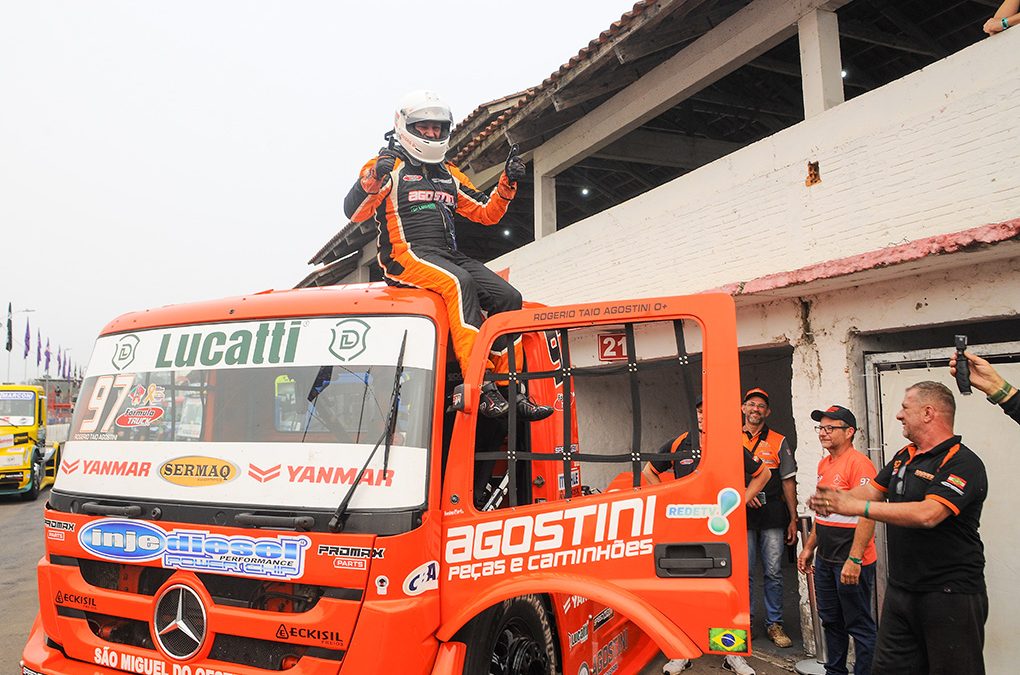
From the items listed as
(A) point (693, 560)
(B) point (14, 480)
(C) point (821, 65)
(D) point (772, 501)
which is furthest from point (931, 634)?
(B) point (14, 480)

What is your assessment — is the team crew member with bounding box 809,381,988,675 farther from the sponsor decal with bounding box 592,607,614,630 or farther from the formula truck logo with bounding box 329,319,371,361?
the formula truck logo with bounding box 329,319,371,361

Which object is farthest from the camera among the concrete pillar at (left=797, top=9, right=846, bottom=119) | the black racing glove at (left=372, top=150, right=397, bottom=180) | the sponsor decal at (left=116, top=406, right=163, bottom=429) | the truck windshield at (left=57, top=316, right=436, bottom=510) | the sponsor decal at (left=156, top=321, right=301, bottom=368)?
the concrete pillar at (left=797, top=9, right=846, bottom=119)

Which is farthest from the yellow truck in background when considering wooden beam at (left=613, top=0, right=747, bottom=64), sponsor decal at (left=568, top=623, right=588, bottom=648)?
sponsor decal at (left=568, top=623, right=588, bottom=648)

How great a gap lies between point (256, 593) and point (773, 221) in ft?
15.9

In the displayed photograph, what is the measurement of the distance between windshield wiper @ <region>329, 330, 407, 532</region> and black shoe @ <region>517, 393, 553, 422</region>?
529 mm

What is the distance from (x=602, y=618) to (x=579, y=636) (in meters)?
0.38

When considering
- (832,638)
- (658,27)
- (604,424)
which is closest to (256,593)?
(832,638)

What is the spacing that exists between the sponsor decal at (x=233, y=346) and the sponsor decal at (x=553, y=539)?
43.8 inches

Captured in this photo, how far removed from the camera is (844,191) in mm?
5168

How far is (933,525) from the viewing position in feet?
9.47

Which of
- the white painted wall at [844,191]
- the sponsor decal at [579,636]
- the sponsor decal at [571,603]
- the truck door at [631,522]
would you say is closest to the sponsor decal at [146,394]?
the truck door at [631,522]

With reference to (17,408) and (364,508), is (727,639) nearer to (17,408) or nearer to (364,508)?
(364,508)

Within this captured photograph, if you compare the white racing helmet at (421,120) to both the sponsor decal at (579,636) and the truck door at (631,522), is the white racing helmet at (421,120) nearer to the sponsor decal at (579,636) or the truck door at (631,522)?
the truck door at (631,522)

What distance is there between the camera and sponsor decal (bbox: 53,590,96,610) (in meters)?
2.97
